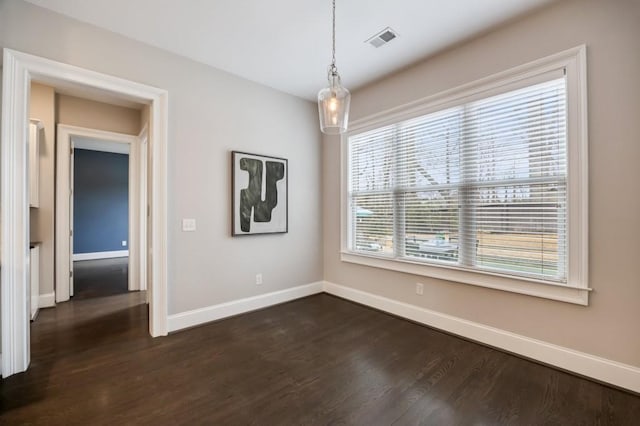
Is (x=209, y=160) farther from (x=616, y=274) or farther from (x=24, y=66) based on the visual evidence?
(x=616, y=274)

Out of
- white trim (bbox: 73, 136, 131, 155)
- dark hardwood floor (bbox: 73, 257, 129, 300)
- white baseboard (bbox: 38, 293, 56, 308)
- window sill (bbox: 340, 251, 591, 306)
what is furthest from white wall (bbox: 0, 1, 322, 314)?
white trim (bbox: 73, 136, 131, 155)

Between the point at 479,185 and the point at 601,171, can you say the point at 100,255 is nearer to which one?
the point at 479,185

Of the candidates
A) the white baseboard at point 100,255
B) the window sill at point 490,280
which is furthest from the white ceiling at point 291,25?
the white baseboard at point 100,255

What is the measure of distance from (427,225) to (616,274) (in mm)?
1523

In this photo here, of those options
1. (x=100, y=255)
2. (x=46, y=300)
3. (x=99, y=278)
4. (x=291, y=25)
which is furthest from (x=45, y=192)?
(x=100, y=255)

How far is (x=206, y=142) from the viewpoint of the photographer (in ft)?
10.8

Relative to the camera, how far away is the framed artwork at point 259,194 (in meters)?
3.50

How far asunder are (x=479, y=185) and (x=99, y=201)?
28.9 feet

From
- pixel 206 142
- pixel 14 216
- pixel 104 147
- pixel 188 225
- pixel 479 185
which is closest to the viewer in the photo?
pixel 14 216

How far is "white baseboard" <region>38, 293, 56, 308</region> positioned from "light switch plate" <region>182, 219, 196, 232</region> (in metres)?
2.33

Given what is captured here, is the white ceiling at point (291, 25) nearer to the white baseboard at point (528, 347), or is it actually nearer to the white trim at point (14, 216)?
the white trim at point (14, 216)

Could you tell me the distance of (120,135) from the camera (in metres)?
4.29

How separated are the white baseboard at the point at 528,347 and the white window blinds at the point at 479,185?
1.84 feet

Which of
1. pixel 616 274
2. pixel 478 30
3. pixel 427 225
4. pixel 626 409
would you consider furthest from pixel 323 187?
pixel 626 409
